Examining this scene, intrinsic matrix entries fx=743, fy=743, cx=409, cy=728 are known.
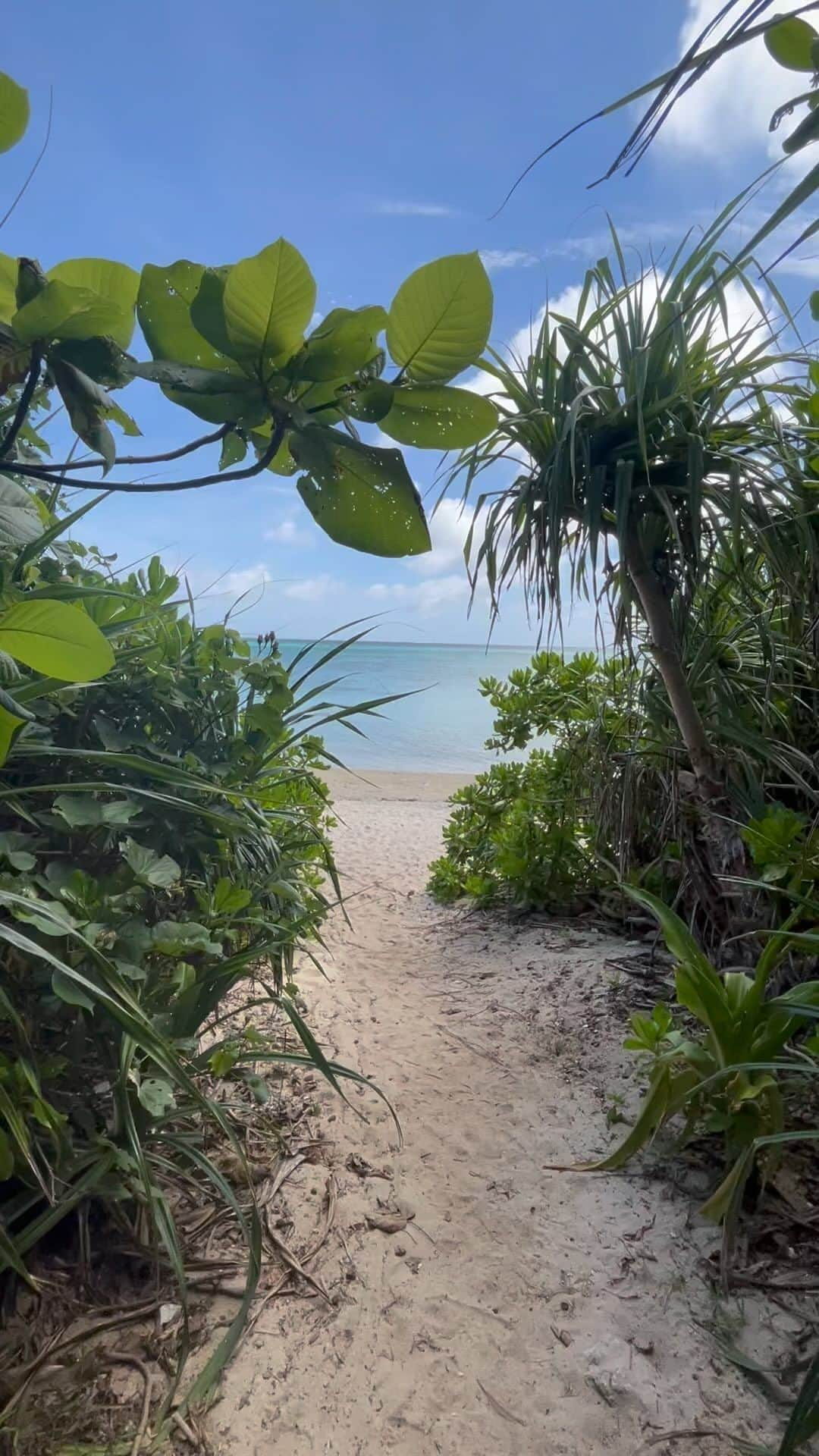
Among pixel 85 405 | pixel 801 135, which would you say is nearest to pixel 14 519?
pixel 85 405

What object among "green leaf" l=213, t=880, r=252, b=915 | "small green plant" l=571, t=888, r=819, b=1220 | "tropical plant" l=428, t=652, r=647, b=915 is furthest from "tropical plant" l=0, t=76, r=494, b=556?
"tropical plant" l=428, t=652, r=647, b=915

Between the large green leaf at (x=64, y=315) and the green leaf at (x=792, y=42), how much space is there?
0.43 metres

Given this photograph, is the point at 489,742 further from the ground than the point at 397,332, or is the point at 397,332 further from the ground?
the point at 397,332

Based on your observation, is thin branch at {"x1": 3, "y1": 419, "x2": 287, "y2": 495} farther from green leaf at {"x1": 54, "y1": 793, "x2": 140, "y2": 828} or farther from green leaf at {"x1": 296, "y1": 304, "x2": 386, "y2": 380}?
green leaf at {"x1": 54, "y1": 793, "x2": 140, "y2": 828}

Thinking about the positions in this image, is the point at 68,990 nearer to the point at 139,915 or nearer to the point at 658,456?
the point at 139,915

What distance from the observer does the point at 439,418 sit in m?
0.50

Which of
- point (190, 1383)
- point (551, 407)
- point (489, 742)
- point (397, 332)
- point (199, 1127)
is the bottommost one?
point (190, 1383)

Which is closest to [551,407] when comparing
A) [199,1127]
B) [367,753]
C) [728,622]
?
[728,622]

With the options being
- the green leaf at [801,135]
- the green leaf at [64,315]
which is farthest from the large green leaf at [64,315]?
the green leaf at [801,135]

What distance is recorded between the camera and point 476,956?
2.79 m

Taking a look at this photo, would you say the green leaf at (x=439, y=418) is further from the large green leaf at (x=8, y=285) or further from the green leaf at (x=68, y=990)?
the green leaf at (x=68, y=990)

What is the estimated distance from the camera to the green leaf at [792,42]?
448mm

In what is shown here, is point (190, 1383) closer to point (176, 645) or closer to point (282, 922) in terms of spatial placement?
point (282, 922)

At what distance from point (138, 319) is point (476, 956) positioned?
2.61 m
